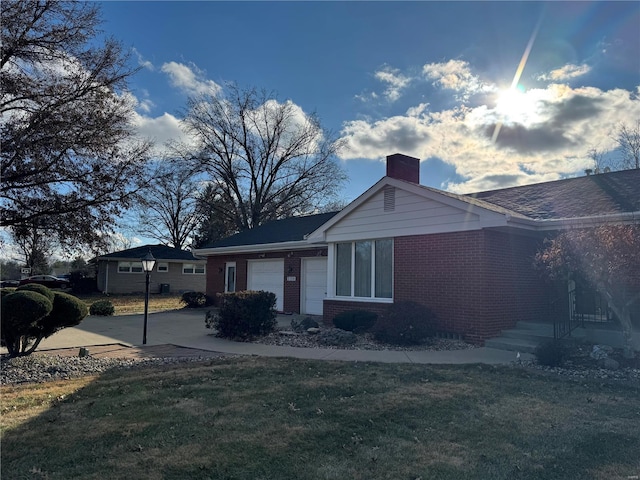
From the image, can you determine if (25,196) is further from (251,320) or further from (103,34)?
(251,320)

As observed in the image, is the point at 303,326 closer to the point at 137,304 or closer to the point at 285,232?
the point at 285,232

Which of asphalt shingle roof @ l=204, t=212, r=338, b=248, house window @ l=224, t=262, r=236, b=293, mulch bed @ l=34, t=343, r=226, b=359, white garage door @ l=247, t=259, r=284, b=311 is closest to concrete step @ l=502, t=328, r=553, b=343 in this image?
mulch bed @ l=34, t=343, r=226, b=359

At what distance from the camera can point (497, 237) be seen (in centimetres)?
1009

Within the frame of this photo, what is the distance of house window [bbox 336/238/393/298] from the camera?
12.0m

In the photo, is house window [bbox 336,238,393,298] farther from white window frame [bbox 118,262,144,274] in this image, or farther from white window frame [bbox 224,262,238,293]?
white window frame [bbox 118,262,144,274]

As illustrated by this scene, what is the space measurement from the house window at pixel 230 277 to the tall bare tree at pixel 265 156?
713 inches

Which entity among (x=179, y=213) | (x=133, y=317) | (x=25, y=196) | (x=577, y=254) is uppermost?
(x=179, y=213)

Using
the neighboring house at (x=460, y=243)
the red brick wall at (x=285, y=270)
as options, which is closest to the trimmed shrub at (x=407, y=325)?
the neighboring house at (x=460, y=243)

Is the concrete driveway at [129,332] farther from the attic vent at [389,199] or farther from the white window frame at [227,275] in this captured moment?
the attic vent at [389,199]

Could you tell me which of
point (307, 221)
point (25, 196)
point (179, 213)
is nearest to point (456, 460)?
point (25, 196)

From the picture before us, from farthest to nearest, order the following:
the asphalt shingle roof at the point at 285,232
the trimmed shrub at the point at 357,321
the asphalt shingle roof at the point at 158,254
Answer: the asphalt shingle roof at the point at 158,254 → the asphalt shingle roof at the point at 285,232 → the trimmed shrub at the point at 357,321

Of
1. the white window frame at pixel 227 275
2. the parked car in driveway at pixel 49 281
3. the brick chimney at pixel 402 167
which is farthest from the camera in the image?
the parked car in driveway at pixel 49 281

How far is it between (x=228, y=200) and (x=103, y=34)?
26295 millimetres

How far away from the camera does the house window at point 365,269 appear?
1197cm
